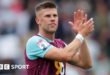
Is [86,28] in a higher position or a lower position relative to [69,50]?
higher

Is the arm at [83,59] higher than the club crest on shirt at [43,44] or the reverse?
the reverse

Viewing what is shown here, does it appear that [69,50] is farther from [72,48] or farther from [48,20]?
[48,20]

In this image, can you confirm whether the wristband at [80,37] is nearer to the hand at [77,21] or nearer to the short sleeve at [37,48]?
the hand at [77,21]

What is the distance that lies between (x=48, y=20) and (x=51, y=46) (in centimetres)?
36

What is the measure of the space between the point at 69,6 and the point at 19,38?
7.87 feet

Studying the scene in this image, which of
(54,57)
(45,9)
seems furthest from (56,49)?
(45,9)

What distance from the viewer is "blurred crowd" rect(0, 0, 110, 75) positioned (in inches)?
502

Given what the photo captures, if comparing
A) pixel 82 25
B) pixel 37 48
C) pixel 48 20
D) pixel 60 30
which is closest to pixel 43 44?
pixel 37 48

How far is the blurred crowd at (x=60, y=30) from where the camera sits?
12.8 metres

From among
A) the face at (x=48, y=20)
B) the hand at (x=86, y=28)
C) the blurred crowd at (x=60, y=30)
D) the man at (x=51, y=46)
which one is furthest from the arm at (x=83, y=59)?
the blurred crowd at (x=60, y=30)

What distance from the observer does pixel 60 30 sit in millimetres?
13781

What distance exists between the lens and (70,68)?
1196 cm

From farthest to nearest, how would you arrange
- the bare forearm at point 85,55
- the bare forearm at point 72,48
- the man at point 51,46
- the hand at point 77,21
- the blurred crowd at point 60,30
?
the blurred crowd at point 60,30
the bare forearm at point 85,55
the hand at point 77,21
the man at point 51,46
the bare forearm at point 72,48

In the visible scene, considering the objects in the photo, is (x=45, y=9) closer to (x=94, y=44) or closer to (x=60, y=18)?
(x=94, y=44)
